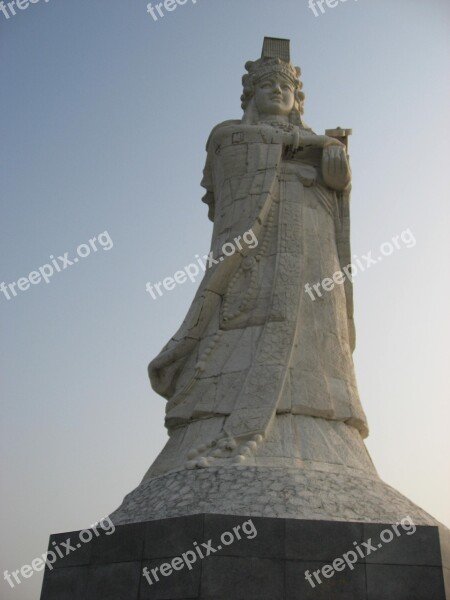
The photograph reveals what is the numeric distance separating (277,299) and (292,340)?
2.08 feet

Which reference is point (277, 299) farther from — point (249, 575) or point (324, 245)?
point (249, 575)

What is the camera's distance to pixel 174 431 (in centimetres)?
840

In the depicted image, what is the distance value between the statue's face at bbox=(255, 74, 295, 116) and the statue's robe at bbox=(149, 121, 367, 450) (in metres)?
0.60

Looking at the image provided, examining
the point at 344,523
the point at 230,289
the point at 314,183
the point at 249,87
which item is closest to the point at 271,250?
the point at 230,289

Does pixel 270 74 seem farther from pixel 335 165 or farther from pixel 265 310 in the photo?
pixel 265 310

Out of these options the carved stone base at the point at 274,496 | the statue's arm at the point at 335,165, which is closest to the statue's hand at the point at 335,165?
the statue's arm at the point at 335,165

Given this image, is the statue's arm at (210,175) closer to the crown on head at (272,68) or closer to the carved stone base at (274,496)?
the crown on head at (272,68)

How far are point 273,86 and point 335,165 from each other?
196 centimetres

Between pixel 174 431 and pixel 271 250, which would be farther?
pixel 271 250

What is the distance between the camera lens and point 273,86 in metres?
10.9

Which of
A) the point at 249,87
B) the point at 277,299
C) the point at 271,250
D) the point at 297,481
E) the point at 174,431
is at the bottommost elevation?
the point at 297,481

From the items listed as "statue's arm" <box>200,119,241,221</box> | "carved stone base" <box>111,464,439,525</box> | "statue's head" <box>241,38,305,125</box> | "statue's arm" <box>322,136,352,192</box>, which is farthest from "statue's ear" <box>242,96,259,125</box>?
"carved stone base" <box>111,464,439,525</box>

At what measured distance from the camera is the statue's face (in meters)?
10.8
